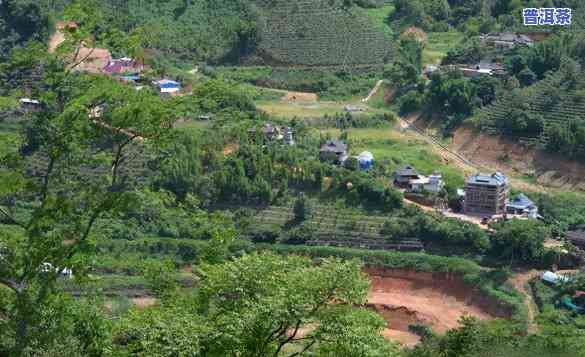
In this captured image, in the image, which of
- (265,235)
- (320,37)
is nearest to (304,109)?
(320,37)

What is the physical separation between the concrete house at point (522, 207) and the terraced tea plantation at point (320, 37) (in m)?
12.9

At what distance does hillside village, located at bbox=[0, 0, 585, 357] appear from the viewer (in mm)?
11156

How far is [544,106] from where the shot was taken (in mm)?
36094

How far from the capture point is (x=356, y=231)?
3106cm

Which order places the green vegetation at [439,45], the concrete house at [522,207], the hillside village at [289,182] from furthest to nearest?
the green vegetation at [439,45], the concrete house at [522,207], the hillside village at [289,182]

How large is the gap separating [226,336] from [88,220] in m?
2.61

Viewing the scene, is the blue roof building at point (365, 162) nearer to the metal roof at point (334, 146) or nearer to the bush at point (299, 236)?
the metal roof at point (334, 146)

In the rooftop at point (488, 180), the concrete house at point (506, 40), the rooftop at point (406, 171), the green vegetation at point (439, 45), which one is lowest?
the rooftop at point (406, 171)

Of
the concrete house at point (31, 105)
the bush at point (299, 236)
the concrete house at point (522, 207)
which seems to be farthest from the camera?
the concrete house at point (522, 207)

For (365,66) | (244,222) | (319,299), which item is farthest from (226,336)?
(365,66)

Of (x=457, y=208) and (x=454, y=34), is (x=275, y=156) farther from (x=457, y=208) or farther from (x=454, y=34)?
(x=454, y=34)

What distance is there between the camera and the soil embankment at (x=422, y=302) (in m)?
27.7

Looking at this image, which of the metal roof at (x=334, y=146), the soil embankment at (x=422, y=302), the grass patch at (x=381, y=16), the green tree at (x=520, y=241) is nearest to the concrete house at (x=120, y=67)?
the metal roof at (x=334, y=146)

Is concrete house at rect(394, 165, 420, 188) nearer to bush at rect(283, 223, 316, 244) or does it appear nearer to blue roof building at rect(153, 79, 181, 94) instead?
bush at rect(283, 223, 316, 244)
